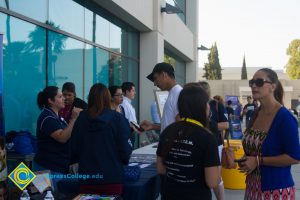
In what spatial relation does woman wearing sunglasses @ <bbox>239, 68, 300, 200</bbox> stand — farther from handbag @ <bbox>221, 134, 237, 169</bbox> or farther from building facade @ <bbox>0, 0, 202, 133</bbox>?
building facade @ <bbox>0, 0, 202, 133</bbox>

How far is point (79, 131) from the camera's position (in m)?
3.36

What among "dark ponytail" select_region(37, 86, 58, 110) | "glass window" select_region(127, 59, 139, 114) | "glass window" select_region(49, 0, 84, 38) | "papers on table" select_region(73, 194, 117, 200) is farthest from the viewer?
"glass window" select_region(127, 59, 139, 114)

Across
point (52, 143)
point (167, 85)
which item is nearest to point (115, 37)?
point (167, 85)

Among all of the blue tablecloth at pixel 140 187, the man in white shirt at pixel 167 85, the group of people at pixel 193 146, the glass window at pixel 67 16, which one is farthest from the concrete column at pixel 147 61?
the group of people at pixel 193 146

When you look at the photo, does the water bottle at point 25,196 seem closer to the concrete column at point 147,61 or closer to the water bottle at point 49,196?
the water bottle at point 49,196

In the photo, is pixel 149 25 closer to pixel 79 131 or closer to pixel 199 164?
pixel 79 131

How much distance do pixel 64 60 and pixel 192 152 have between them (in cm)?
519

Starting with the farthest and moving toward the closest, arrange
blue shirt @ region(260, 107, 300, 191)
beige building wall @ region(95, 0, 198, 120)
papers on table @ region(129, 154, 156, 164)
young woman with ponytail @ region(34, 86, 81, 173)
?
beige building wall @ region(95, 0, 198, 120) → papers on table @ region(129, 154, 156, 164) → young woman with ponytail @ region(34, 86, 81, 173) → blue shirt @ region(260, 107, 300, 191)

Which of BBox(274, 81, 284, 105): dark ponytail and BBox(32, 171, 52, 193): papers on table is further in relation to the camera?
BBox(32, 171, 52, 193): papers on table

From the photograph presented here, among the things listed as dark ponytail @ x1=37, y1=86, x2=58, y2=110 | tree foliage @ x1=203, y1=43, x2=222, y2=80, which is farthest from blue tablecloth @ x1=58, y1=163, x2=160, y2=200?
tree foliage @ x1=203, y1=43, x2=222, y2=80

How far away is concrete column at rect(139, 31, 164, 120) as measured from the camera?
38.5 feet

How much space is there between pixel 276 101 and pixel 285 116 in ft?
0.76

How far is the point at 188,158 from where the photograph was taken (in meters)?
2.62

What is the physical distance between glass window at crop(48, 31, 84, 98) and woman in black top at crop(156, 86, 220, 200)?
447 cm
